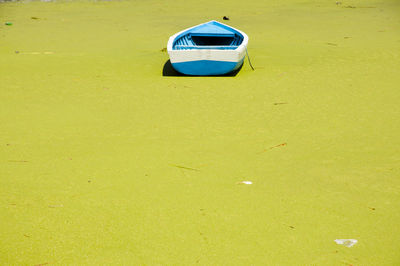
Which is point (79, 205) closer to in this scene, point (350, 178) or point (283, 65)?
point (350, 178)

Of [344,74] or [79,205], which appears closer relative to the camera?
[79,205]

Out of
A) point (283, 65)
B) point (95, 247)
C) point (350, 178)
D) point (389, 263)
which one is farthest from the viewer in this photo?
point (283, 65)

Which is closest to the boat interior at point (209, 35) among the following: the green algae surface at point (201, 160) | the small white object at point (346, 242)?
the green algae surface at point (201, 160)

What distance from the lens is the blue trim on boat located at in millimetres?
6836

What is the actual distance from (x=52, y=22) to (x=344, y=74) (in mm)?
10229

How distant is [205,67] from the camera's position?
6.92 metres

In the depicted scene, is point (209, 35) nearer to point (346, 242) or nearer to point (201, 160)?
point (201, 160)

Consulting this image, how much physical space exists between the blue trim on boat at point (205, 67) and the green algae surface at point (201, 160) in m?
0.16

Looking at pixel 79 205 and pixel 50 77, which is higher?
pixel 79 205

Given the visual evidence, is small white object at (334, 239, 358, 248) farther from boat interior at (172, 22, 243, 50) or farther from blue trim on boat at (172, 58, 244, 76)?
boat interior at (172, 22, 243, 50)

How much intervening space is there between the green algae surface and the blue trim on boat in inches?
6.3

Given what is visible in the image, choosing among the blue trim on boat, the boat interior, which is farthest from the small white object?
the boat interior

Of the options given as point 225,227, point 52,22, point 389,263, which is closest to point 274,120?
point 225,227

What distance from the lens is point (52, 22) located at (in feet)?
45.4
